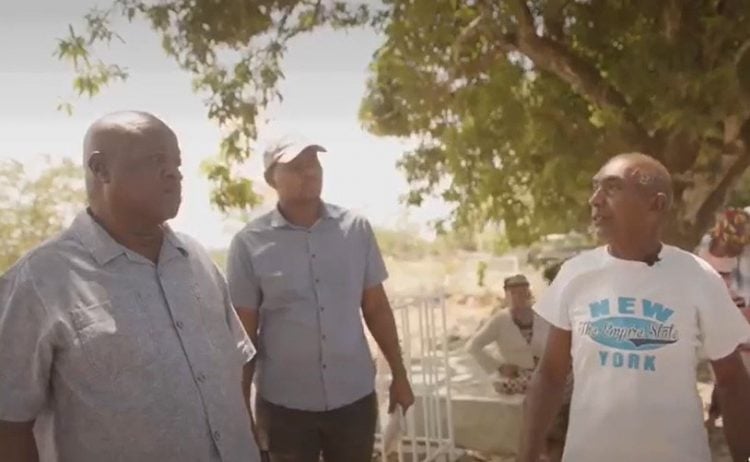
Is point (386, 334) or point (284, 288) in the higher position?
point (284, 288)

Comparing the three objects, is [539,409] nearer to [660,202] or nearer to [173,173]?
[660,202]

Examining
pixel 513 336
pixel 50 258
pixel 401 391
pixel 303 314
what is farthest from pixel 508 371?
pixel 50 258

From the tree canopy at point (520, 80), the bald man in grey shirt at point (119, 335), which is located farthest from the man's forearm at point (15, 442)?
the tree canopy at point (520, 80)

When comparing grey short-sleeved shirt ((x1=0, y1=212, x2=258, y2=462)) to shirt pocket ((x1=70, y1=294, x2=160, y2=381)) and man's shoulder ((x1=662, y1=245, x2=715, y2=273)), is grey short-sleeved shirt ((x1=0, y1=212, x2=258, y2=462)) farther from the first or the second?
man's shoulder ((x1=662, y1=245, x2=715, y2=273))

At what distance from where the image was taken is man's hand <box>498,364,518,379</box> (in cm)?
288

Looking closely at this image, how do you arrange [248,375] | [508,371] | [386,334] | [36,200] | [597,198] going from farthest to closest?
[508,371], [36,200], [386,334], [248,375], [597,198]

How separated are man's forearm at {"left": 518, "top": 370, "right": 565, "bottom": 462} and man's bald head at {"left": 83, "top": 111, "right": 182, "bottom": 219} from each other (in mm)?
635

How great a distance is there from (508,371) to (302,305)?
1.40 meters

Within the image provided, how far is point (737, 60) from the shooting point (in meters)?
2.73

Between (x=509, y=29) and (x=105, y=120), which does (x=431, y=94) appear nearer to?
(x=509, y=29)

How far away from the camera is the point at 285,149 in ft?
5.74

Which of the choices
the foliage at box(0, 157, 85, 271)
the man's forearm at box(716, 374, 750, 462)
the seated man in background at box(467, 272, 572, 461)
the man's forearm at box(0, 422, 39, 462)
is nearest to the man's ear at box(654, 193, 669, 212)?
the man's forearm at box(716, 374, 750, 462)

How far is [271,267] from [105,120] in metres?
0.66

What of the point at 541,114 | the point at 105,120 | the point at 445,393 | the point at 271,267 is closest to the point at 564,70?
the point at 541,114
